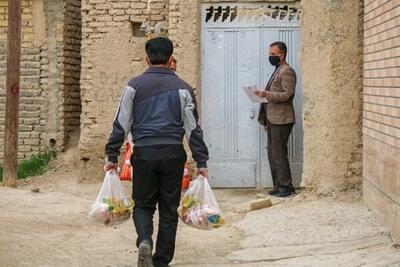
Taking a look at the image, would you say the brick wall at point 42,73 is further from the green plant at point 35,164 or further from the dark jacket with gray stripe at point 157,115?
the dark jacket with gray stripe at point 157,115

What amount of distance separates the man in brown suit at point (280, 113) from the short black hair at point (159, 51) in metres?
3.15

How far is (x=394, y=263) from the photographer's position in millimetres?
5500

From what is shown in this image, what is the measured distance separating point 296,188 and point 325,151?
164 centimetres

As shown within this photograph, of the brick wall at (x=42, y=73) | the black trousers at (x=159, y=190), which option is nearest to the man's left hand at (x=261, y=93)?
the black trousers at (x=159, y=190)

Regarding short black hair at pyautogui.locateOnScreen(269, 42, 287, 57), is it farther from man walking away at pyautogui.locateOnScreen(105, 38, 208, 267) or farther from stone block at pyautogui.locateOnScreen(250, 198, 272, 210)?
man walking away at pyautogui.locateOnScreen(105, 38, 208, 267)

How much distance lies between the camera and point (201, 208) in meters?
5.61

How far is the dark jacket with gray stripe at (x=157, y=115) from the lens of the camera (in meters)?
5.39

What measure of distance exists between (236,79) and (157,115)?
14.5 ft

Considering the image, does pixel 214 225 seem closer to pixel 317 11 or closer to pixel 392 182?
pixel 392 182

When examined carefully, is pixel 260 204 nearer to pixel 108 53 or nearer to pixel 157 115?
pixel 157 115

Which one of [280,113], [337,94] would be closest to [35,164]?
[280,113]

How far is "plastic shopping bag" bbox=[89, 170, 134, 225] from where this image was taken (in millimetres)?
5613

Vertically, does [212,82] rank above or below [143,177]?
above

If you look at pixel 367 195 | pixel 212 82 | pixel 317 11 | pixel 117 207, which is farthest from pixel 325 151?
pixel 117 207
